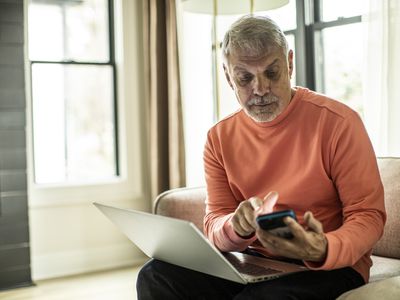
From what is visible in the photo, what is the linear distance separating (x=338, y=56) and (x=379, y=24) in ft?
1.98

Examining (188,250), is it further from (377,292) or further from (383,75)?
(383,75)

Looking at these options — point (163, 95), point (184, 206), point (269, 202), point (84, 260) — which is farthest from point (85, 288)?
point (269, 202)

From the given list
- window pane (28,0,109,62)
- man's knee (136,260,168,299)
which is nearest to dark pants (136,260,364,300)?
man's knee (136,260,168,299)

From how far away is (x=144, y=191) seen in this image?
3.99m

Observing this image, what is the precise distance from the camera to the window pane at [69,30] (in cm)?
380

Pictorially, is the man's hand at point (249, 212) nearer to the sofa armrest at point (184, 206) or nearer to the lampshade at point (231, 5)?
the sofa armrest at point (184, 206)

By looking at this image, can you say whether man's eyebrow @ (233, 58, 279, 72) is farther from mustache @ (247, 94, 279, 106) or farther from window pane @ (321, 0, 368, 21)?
window pane @ (321, 0, 368, 21)

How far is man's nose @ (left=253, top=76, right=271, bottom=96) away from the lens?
1542 mm

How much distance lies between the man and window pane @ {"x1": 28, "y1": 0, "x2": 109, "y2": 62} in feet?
7.85

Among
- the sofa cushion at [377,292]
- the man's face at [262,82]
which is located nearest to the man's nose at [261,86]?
the man's face at [262,82]

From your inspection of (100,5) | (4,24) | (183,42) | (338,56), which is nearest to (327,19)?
(338,56)

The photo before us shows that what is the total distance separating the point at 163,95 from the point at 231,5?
1.02 meters

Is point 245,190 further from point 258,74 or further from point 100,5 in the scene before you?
point 100,5

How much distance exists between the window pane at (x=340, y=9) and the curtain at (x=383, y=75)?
38cm
